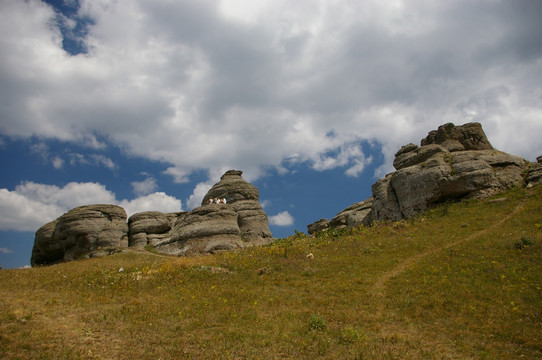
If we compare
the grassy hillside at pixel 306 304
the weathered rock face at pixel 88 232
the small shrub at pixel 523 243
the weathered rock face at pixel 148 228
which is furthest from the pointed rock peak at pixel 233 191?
the small shrub at pixel 523 243

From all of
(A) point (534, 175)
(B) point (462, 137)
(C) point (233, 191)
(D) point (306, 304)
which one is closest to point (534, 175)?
(A) point (534, 175)

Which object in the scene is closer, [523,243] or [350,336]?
[350,336]

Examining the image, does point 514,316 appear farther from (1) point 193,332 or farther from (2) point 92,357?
(2) point 92,357

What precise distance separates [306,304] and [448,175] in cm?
3197

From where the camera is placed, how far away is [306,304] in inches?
756

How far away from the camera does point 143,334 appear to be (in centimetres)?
1487

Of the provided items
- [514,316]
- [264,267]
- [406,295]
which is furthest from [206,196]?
[514,316]

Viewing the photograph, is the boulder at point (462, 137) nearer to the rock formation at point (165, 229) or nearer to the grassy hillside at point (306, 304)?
the grassy hillside at point (306, 304)

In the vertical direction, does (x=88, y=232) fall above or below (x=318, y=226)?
below

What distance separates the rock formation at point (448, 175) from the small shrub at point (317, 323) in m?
32.5

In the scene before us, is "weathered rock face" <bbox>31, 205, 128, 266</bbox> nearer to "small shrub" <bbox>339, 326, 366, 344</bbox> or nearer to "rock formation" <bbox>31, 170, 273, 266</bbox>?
"rock formation" <bbox>31, 170, 273, 266</bbox>

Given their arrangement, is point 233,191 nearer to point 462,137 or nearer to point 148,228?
point 148,228

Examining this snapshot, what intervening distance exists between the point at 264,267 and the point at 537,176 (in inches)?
1446

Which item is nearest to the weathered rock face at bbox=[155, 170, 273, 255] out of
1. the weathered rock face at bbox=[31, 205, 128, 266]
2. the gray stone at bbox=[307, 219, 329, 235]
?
the weathered rock face at bbox=[31, 205, 128, 266]
